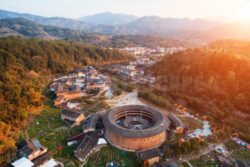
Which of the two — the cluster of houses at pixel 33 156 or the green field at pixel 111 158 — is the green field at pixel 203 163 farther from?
the cluster of houses at pixel 33 156

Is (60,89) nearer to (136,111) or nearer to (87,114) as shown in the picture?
(87,114)

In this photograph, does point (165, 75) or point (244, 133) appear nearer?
point (244, 133)

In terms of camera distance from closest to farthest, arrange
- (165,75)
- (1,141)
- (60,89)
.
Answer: (1,141) → (60,89) → (165,75)

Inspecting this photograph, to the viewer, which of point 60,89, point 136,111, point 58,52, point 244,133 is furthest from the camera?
point 58,52

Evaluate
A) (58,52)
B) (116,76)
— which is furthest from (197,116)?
(58,52)

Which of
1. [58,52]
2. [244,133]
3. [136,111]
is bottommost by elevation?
[244,133]

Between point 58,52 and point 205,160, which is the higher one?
point 58,52

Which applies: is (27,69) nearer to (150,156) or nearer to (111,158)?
(111,158)
